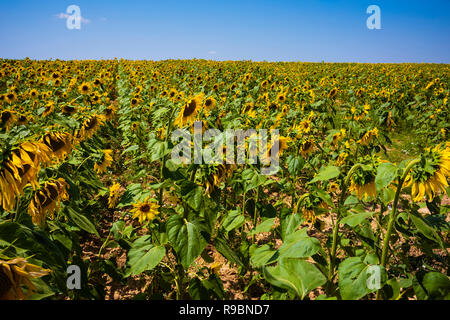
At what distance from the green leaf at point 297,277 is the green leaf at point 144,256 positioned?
955 millimetres

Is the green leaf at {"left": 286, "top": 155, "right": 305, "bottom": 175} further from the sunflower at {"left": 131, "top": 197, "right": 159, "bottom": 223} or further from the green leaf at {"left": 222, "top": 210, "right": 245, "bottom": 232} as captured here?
the sunflower at {"left": 131, "top": 197, "right": 159, "bottom": 223}

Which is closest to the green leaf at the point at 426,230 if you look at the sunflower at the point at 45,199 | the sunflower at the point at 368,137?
the sunflower at the point at 45,199

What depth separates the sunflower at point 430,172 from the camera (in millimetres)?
1416

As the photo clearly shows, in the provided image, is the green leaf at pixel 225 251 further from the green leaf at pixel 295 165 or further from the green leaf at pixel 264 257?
the green leaf at pixel 295 165

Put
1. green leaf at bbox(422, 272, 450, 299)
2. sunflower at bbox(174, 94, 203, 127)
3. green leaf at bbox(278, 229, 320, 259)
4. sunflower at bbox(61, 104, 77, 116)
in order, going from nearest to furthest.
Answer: green leaf at bbox(422, 272, 450, 299) → green leaf at bbox(278, 229, 320, 259) → sunflower at bbox(174, 94, 203, 127) → sunflower at bbox(61, 104, 77, 116)

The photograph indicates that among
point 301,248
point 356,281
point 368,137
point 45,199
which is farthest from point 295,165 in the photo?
point 45,199

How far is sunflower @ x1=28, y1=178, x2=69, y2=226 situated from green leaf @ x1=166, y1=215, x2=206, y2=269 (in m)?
0.83

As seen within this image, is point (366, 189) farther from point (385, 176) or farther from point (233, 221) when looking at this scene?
point (233, 221)

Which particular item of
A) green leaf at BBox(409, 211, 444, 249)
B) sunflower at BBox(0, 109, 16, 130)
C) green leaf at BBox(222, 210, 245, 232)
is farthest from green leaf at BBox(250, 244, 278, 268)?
sunflower at BBox(0, 109, 16, 130)

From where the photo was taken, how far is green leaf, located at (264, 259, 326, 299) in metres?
1.11
